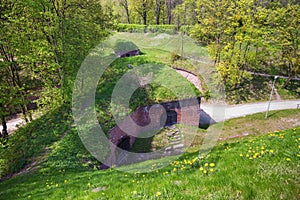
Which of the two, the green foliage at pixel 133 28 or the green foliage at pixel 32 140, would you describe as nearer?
the green foliage at pixel 32 140

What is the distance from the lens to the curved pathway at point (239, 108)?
83.4ft

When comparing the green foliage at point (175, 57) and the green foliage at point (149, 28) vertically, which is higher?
the green foliage at point (149, 28)

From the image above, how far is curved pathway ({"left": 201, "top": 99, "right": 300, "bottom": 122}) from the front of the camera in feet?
83.4

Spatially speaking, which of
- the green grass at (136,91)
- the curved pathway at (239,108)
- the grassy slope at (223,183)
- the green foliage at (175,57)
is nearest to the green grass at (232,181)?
the grassy slope at (223,183)

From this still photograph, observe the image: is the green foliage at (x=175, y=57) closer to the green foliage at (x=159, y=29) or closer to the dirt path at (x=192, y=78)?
the dirt path at (x=192, y=78)

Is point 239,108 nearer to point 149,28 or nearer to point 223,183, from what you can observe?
point 223,183

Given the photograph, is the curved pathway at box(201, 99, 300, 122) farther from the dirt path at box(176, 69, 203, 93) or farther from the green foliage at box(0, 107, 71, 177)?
the green foliage at box(0, 107, 71, 177)

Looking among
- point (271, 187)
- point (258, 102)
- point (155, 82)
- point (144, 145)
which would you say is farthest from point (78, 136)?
point (258, 102)

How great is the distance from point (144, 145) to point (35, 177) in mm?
9554

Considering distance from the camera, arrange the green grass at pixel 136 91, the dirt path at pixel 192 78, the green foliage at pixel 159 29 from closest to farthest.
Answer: the green grass at pixel 136 91 < the dirt path at pixel 192 78 < the green foliage at pixel 159 29

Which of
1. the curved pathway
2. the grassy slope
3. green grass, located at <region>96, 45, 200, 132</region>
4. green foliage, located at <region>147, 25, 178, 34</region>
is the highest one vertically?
green foliage, located at <region>147, 25, 178, 34</region>

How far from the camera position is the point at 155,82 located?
70.5 ft

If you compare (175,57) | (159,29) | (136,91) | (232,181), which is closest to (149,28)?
(159,29)

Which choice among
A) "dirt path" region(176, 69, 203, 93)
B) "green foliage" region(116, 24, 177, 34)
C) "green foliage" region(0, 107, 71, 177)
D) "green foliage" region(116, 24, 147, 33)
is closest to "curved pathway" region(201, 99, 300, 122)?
"dirt path" region(176, 69, 203, 93)
